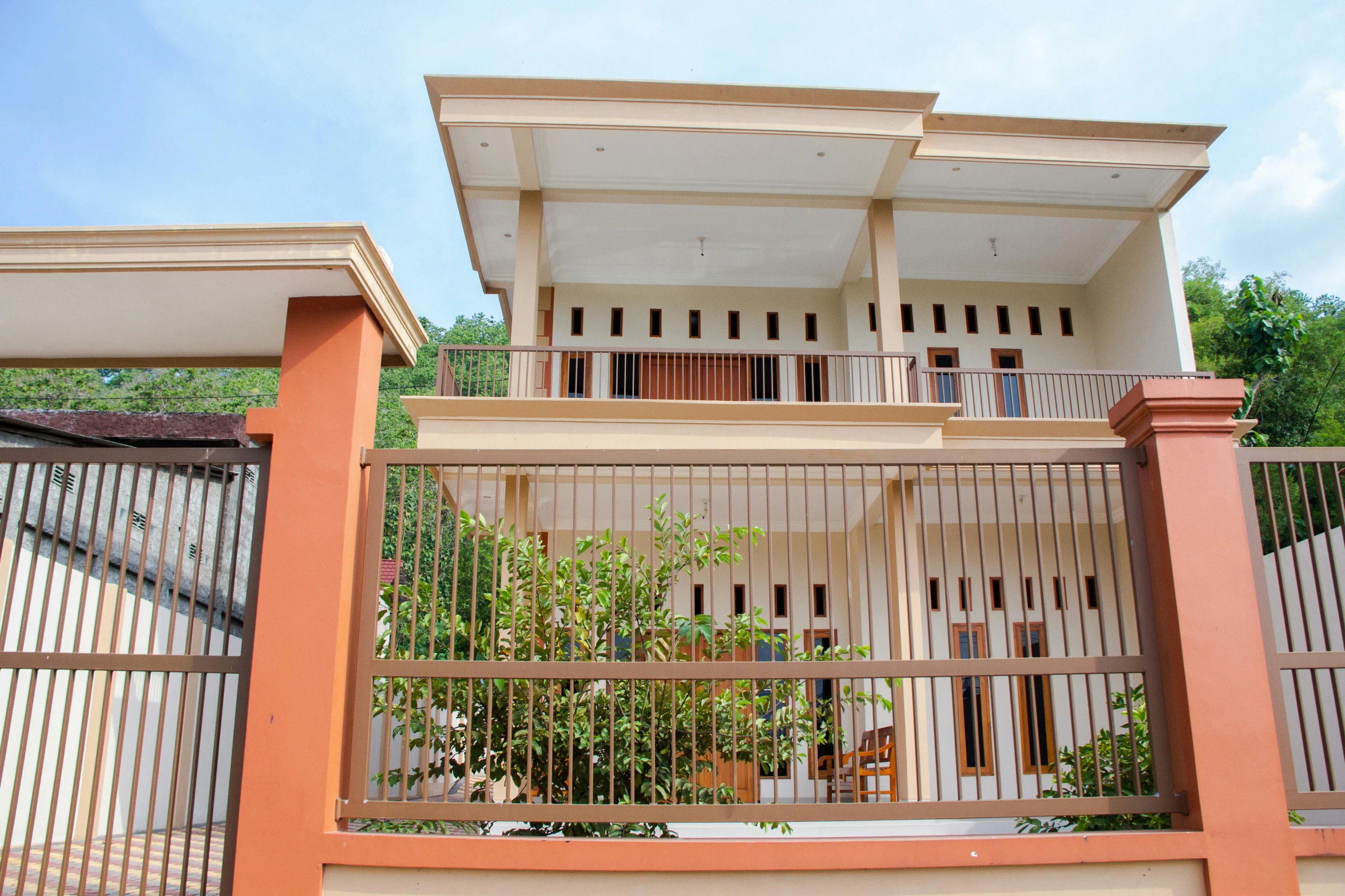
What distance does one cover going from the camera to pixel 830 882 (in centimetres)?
336

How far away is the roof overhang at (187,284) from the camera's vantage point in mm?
3641

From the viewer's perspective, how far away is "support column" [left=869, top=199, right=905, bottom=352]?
11781 millimetres

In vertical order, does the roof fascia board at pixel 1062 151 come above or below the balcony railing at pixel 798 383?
above

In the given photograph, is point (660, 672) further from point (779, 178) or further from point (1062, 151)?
point (1062, 151)

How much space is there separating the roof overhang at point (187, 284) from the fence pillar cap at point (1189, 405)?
3206mm

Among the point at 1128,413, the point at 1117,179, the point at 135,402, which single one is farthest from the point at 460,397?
the point at 135,402

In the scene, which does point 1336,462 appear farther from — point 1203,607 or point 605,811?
point 605,811

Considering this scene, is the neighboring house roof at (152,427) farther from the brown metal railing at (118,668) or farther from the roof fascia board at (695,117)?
the roof fascia board at (695,117)

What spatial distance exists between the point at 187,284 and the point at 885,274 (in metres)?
9.80

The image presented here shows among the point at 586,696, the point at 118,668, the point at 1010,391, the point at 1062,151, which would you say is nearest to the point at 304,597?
the point at 118,668

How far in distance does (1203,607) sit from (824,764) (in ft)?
28.1

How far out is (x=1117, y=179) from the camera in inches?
489

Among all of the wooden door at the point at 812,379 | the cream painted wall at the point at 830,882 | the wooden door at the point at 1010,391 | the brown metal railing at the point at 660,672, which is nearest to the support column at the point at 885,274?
the wooden door at the point at 812,379

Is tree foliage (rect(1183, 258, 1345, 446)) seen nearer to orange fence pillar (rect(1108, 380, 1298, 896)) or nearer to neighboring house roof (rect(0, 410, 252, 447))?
orange fence pillar (rect(1108, 380, 1298, 896))
